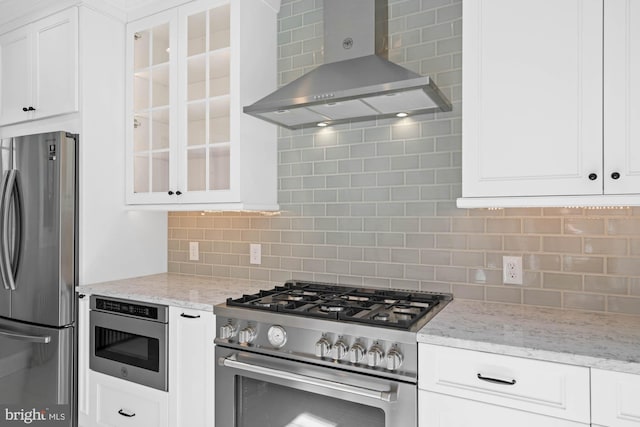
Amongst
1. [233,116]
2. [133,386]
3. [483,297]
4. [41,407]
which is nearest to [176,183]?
[233,116]

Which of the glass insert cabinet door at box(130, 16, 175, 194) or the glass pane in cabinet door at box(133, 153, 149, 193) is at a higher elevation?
the glass insert cabinet door at box(130, 16, 175, 194)

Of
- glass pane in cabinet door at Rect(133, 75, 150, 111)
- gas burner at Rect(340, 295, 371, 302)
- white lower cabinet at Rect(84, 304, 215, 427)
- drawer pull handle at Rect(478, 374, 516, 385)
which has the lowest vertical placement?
white lower cabinet at Rect(84, 304, 215, 427)

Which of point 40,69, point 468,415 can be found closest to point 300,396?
point 468,415

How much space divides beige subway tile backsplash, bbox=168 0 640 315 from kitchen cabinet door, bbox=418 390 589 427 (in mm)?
714

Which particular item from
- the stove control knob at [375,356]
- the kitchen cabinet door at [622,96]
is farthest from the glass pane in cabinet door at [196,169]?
the kitchen cabinet door at [622,96]

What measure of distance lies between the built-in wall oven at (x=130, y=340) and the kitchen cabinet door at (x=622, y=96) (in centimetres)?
203

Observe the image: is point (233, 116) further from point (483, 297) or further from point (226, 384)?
point (483, 297)

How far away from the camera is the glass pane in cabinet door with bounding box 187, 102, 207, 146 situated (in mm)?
2443

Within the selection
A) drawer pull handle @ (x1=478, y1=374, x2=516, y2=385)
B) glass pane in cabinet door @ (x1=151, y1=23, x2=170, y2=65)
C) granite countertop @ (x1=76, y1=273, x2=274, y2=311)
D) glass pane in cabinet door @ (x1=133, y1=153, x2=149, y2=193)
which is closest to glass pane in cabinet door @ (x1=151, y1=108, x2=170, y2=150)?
glass pane in cabinet door @ (x1=133, y1=153, x2=149, y2=193)

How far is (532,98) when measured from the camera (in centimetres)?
160

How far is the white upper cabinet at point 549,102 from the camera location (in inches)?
57.7

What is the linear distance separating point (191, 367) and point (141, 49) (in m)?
1.98

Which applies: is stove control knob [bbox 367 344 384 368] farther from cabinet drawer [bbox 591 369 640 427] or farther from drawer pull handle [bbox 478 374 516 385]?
cabinet drawer [bbox 591 369 640 427]

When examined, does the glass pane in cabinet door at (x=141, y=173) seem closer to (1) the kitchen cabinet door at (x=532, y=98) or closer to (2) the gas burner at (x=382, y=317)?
(2) the gas burner at (x=382, y=317)
